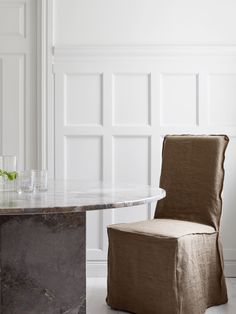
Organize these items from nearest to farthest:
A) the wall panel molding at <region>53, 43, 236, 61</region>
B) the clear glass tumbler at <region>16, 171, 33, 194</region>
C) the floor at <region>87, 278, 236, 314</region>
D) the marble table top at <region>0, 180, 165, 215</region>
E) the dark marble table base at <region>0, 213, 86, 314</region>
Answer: the marble table top at <region>0, 180, 165, 215</region>, the dark marble table base at <region>0, 213, 86, 314</region>, the clear glass tumbler at <region>16, 171, 33, 194</region>, the floor at <region>87, 278, 236, 314</region>, the wall panel molding at <region>53, 43, 236, 61</region>

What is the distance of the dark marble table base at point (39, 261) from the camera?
212 cm

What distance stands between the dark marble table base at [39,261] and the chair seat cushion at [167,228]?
0.68 metres

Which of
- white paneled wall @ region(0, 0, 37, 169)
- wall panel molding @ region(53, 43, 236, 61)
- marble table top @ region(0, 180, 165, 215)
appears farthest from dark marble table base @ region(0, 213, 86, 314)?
wall panel molding @ region(53, 43, 236, 61)

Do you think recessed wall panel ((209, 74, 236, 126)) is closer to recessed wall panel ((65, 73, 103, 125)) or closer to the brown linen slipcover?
the brown linen slipcover

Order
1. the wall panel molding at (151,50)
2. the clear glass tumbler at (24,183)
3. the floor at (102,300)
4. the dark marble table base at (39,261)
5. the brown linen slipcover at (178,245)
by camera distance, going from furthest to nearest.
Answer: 1. the wall panel molding at (151,50)
2. the floor at (102,300)
3. the brown linen slipcover at (178,245)
4. the clear glass tumbler at (24,183)
5. the dark marble table base at (39,261)

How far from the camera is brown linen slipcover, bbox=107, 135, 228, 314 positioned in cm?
273

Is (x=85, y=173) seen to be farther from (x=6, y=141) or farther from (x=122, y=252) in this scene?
(x=122, y=252)

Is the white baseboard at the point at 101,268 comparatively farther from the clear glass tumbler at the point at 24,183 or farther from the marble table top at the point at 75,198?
the clear glass tumbler at the point at 24,183

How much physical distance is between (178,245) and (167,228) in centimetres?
18

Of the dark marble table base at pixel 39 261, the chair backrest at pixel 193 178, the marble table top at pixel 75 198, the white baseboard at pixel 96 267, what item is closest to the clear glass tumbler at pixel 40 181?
the marble table top at pixel 75 198

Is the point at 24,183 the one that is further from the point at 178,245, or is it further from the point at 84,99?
the point at 84,99

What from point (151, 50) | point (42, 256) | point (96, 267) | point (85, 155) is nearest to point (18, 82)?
point (85, 155)

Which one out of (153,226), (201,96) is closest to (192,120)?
(201,96)

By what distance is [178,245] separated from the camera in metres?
2.69
